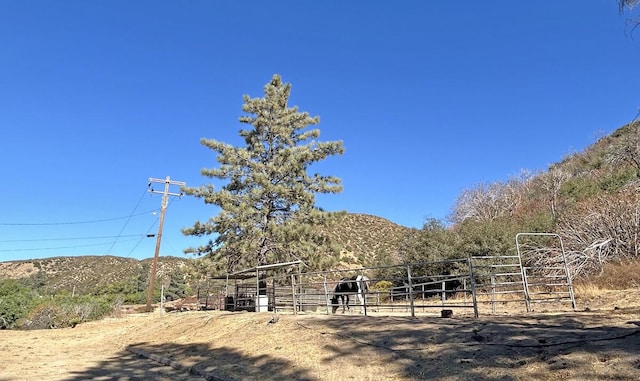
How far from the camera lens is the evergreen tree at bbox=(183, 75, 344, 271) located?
22391mm

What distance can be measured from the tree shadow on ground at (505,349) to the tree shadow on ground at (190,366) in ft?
3.83

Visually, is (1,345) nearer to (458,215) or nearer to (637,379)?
(637,379)

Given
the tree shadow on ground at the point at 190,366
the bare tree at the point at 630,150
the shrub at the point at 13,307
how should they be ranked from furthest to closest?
Result: the bare tree at the point at 630,150, the shrub at the point at 13,307, the tree shadow on ground at the point at 190,366

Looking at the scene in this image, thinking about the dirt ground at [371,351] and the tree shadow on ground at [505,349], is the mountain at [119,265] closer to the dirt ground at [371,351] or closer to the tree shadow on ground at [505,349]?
the dirt ground at [371,351]

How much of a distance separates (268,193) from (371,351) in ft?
51.4

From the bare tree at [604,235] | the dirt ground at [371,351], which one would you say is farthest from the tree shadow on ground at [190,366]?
the bare tree at [604,235]

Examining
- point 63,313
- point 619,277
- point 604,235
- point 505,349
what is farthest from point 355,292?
point 63,313

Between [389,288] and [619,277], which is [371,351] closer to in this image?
[389,288]

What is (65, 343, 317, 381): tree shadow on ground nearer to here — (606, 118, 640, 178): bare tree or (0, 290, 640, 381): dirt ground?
(0, 290, 640, 381): dirt ground

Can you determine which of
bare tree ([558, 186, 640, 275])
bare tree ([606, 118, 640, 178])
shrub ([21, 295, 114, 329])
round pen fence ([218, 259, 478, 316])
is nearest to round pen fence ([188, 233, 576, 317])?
round pen fence ([218, 259, 478, 316])

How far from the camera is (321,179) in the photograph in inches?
976

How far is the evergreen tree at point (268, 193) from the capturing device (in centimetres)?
2239

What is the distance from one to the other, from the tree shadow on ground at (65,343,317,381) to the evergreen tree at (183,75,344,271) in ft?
31.1

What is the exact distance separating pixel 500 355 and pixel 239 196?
18.0m
